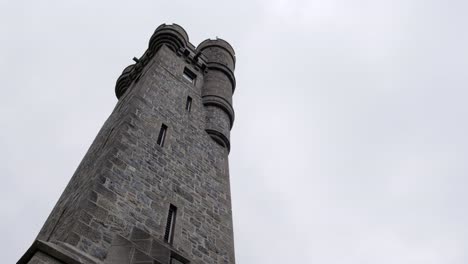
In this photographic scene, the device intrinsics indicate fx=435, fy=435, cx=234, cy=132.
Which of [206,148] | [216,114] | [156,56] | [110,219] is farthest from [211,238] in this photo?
[156,56]

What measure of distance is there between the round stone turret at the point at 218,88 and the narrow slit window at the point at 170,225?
4722mm

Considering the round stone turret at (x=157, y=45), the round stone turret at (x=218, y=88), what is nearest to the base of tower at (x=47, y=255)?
the round stone turret at (x=218, y=88)

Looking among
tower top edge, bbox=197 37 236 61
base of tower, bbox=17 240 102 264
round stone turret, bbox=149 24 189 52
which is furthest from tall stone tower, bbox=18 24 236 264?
tower top edge, bbox=197 37 236 61

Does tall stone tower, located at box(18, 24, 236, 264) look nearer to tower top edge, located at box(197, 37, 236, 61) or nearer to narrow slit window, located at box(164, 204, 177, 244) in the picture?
narrow slit window, located at box(164, 204, 177, 244)

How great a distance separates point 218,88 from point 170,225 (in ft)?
27.3

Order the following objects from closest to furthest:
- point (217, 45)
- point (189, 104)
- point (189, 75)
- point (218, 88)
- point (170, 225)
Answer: point (170, 225) → point (189, 104) → point (218, 88) → point (189, 75) → point (217, 45)

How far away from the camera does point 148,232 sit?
28.7 feet

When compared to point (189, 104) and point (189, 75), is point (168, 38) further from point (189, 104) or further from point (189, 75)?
point (189, 104)

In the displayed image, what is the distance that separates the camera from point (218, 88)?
1692cm

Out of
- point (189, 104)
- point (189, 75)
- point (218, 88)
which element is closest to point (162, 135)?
point (189, 104)

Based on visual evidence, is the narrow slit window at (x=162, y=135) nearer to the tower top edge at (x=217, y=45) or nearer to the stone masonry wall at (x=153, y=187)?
the stone masonry wall at (x=153, y=187)

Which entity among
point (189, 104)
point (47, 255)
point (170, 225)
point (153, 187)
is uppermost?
point (189, 104)

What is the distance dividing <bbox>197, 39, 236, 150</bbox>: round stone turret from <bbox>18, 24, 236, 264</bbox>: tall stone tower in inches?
2.0

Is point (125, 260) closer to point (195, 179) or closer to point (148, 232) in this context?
point (148, 232)
